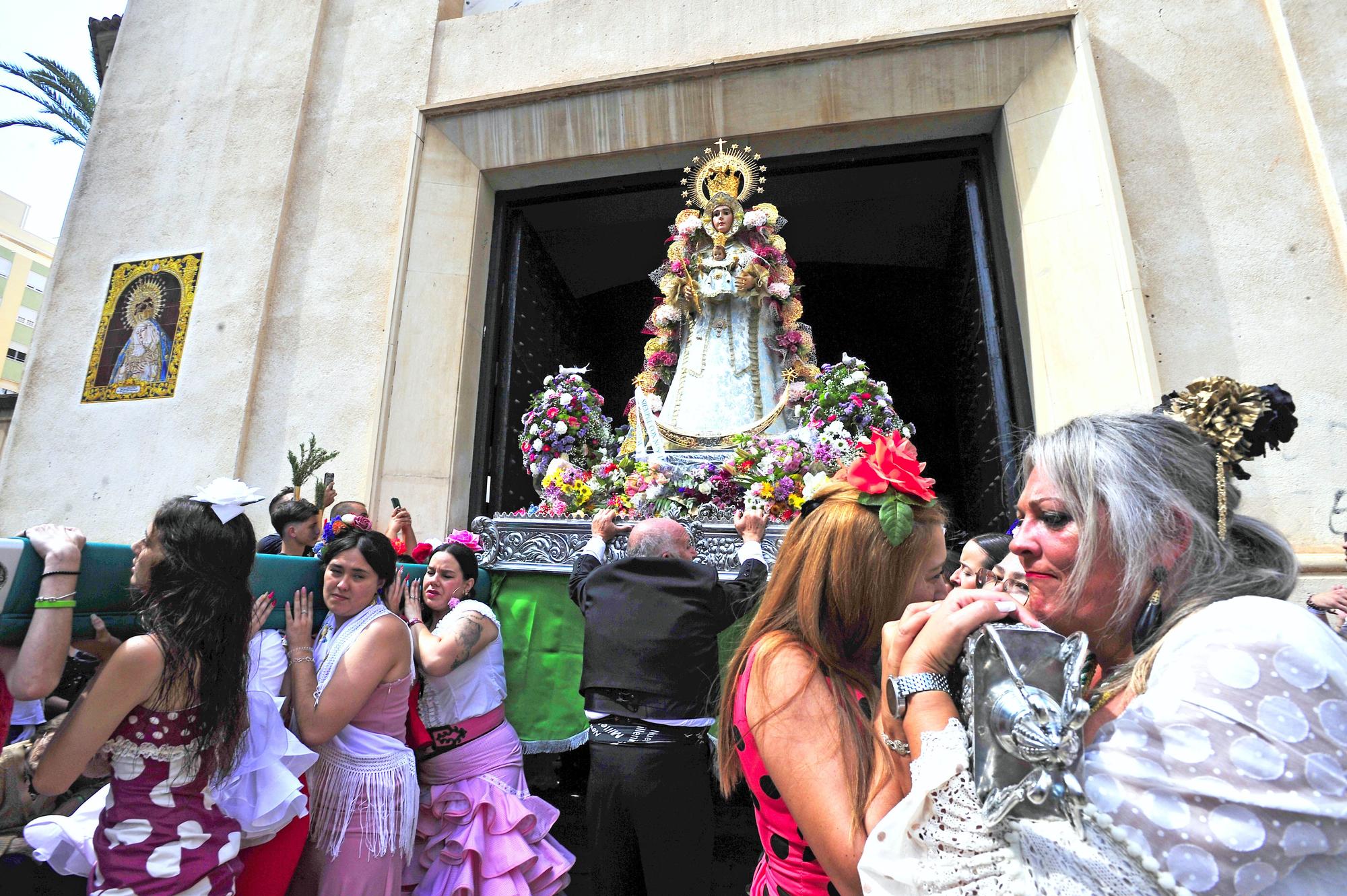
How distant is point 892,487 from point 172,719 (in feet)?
6.95

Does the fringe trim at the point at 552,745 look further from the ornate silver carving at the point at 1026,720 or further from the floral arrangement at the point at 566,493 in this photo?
the ornate silver carving at the point at 1026,720

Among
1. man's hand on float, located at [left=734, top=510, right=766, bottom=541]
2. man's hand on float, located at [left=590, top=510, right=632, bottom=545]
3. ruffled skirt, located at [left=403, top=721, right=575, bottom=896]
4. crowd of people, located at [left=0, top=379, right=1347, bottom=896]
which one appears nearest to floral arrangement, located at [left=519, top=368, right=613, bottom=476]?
man's hand on float, located at [left=590, top=510, right=632, bottom=545]

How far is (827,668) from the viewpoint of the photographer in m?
1.69

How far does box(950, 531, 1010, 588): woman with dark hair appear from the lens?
124 inches

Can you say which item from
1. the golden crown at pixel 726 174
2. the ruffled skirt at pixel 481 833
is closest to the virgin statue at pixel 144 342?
the golden crown at pixel 726 174

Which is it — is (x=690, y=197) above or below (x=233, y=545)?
above

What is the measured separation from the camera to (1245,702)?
103 centimetres

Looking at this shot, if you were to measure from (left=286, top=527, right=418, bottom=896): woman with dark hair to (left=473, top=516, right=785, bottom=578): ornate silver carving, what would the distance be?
158 centimetres

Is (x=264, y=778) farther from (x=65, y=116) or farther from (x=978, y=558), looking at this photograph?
(x=65, y=116)

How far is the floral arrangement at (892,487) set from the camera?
5.68 feet

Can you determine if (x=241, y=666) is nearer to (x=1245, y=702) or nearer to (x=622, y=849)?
(x=622, y=849)

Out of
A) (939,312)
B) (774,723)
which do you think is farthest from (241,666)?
(939,312)

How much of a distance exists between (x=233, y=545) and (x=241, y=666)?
0.38 meters

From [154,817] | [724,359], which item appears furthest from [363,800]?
[724,359]
